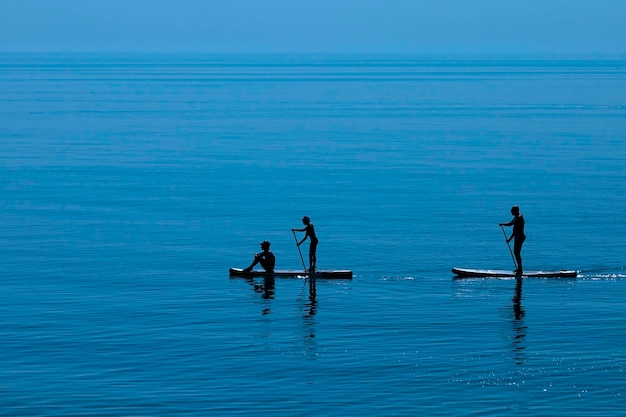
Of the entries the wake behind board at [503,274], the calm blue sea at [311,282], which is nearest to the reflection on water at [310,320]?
the calm blue sea at [311,282]

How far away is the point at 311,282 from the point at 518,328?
8.31 m

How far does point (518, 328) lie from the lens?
29.7 metres

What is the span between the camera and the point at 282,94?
17150cm

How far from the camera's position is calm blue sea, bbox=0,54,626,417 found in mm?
24531

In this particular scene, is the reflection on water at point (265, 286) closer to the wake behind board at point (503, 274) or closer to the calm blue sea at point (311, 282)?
the calm blue sea at point (311, 282)

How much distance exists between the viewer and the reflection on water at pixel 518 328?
27.0 m

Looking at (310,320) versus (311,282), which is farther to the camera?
(311,282)

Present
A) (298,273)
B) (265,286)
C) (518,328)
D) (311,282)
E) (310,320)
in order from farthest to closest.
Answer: (298,273), (311,282), (265,286), (310,320), (518,328)

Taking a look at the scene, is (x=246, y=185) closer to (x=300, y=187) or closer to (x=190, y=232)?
(x=300, y=187)

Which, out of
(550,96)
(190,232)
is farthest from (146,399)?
Result: (550,96)

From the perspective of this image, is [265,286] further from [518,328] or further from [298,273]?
[518,328]

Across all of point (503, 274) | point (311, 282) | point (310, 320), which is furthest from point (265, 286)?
point (503, 274)

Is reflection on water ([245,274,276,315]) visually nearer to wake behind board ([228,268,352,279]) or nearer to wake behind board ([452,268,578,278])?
wake behind board ([228,268,352,279])

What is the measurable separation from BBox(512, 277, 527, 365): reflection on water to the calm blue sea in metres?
0.10
